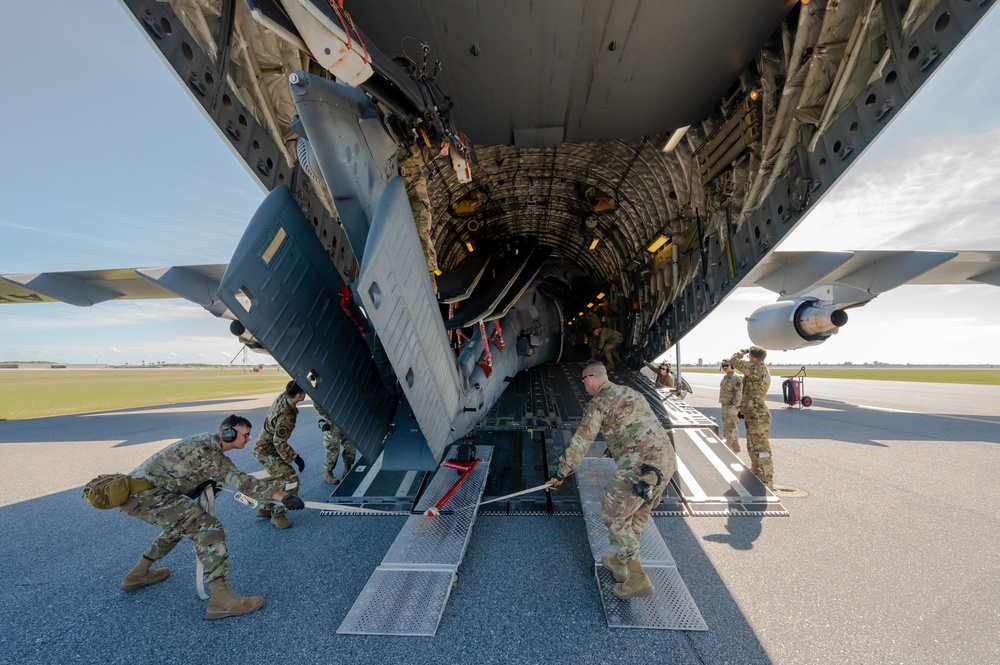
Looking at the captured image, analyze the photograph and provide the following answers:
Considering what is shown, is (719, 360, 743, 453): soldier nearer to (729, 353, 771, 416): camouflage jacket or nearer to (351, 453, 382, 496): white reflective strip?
(729, 353, 771, 416): camouflage jacket

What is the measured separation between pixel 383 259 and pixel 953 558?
5739mm

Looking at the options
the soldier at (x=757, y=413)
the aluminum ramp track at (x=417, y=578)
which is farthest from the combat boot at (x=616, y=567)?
the soldier at (x=757, y=413)

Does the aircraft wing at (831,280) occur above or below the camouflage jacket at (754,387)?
above

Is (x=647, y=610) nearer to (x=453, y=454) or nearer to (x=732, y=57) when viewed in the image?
(x=453, y=454)

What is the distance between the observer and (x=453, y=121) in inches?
176

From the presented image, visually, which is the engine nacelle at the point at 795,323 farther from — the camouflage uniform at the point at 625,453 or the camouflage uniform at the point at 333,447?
the camouflage uniform at the point at 333,447

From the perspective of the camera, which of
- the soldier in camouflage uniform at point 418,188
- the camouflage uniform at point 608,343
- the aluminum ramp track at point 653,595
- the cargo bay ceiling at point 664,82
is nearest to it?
the aluminum ramp track at point 653,595

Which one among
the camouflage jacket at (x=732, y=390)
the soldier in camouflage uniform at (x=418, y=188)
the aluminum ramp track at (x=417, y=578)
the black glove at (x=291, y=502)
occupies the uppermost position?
the soldier in camouflage uniform at (x=418, y=188)

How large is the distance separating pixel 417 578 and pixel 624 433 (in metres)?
2.14

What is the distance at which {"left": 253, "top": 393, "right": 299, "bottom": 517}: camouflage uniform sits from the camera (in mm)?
4910

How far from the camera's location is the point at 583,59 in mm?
4492

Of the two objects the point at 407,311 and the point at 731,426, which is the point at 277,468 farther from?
the point at 731,426

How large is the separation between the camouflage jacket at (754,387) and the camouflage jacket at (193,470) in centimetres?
605

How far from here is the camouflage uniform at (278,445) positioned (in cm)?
491
